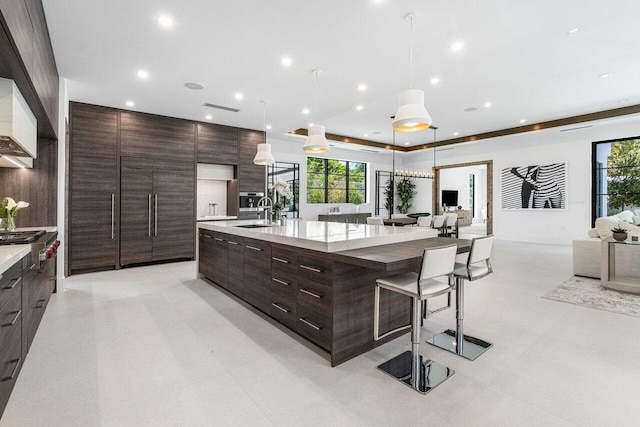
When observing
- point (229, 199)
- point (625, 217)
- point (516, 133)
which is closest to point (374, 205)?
point (516, 133)

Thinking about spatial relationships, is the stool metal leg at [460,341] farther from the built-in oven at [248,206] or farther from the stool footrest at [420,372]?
the built-in oven at [248,206]

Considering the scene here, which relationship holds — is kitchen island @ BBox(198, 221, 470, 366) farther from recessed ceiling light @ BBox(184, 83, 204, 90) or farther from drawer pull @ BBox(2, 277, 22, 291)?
recessed ceiling light @ BBox(184, 83, 204, 90)

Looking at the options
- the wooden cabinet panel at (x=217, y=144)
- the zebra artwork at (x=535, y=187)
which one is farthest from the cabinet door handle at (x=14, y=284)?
the zebra artwork at (x=535, y=187)

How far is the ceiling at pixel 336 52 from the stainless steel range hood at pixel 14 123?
3.12ft

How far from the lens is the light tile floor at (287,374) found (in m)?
1.77

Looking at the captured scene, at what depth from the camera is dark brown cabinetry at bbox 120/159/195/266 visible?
564 centimetres

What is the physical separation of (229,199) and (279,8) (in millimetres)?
4880

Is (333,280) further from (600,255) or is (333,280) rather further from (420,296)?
(600,255)

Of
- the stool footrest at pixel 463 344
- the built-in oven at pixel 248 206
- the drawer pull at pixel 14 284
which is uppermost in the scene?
the built-in oven at pixel 248 206

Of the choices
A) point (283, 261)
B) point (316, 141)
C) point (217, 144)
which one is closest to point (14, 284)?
point (283, 261)

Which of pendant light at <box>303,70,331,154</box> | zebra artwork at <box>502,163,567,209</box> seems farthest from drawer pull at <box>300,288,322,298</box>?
zebra artwork at <box>502,163,567,209</box>

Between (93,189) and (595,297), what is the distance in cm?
748

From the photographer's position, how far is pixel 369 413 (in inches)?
70.3

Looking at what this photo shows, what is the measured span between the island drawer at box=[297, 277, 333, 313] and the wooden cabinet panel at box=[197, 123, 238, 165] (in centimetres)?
477
